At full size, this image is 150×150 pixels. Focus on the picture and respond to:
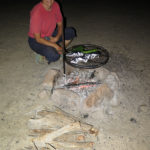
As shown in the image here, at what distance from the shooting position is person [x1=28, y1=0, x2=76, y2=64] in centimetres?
252

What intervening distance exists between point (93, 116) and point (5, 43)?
3.12 meters

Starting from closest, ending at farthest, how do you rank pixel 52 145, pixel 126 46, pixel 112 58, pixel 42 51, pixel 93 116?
pixel 52 145 < pixel 93 116 < pixel 42 51 < pixel 112 58 < pixel 126 46

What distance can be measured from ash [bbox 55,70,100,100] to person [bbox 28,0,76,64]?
52 cm

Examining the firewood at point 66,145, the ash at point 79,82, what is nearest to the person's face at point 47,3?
the ash at point 79,82

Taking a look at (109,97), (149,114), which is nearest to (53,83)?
(109,97)

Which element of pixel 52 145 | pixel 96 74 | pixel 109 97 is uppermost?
pixel 96 74

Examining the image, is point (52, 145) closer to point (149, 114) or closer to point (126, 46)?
point (149, 114)

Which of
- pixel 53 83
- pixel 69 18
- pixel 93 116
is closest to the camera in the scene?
pixel 93 116

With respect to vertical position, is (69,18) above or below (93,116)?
above

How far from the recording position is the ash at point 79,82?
2.31 meters

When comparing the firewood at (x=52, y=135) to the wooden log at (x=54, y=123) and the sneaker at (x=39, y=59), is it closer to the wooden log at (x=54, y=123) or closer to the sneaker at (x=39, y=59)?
the wooden log at (x=54, y=123)

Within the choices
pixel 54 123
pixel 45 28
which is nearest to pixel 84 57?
pixel 45 28

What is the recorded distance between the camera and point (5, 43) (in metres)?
4.11

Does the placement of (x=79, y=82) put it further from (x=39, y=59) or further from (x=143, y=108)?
(x=39, y=59)
